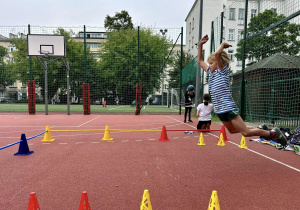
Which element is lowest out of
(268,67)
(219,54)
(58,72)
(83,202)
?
(83,202)

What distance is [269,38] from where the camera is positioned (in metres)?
9.56

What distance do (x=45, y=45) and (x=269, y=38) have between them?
1403 cm

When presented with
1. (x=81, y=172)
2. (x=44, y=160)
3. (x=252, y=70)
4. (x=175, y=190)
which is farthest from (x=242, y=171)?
(x=252, y=70)

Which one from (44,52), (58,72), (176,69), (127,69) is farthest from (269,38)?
(176,69)

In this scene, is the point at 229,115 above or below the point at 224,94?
below

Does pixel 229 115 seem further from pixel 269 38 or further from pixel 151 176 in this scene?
pixel 269 38

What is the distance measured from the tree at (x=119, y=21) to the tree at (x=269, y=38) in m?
35.9

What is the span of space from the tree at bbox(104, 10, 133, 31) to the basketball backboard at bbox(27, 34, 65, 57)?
2975cm

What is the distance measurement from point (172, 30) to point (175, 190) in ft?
49.2

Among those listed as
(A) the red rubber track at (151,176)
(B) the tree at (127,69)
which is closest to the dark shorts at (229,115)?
(A) the red rubber track at (151,176)

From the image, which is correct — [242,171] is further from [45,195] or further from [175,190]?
[45,195]

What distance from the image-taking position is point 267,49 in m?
11.1

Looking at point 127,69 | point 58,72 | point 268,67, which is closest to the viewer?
A: point 268,67

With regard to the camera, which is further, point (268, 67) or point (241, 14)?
point (241, 14)
